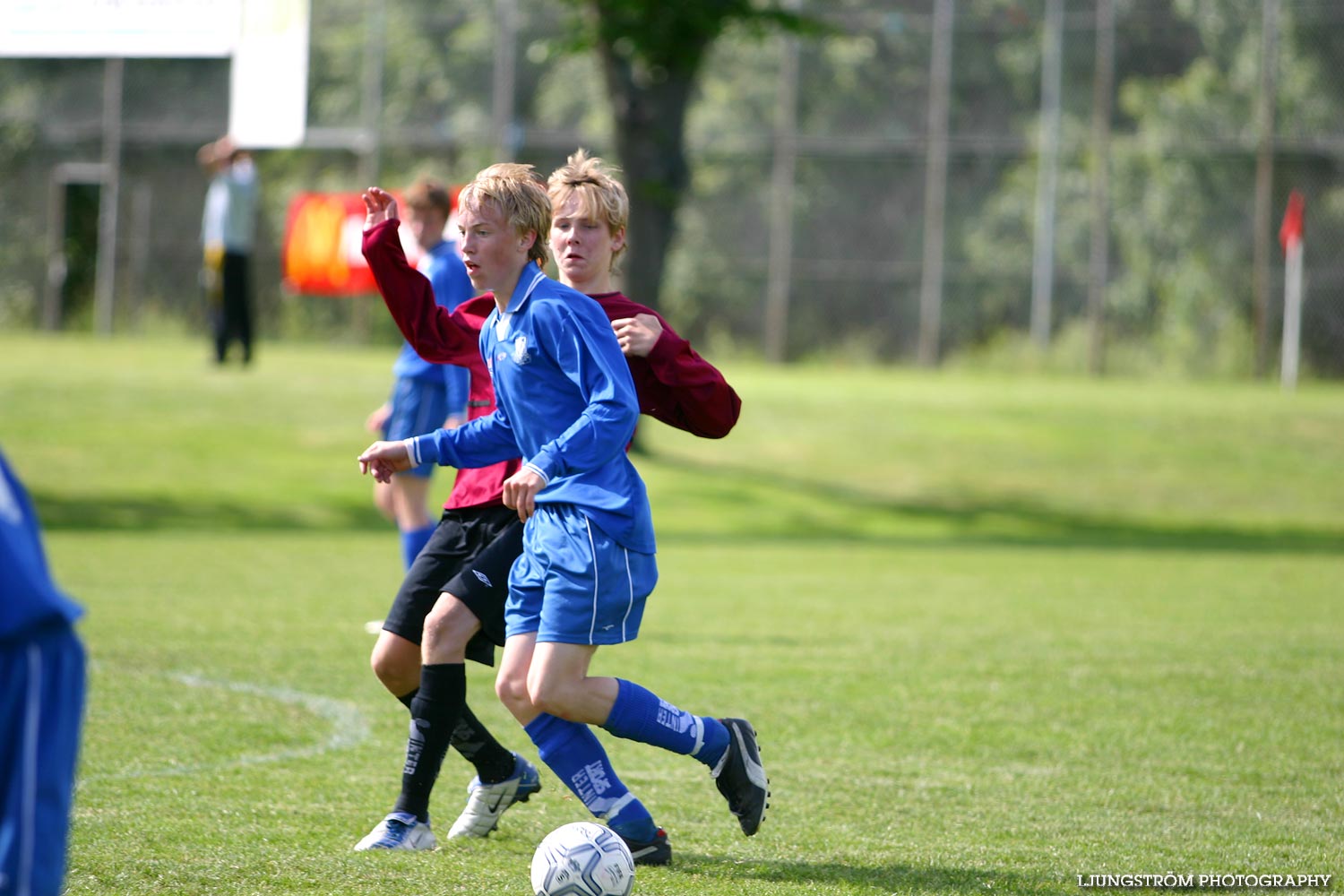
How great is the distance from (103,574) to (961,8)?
17391 mm

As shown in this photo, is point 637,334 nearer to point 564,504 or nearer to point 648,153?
point 564,504

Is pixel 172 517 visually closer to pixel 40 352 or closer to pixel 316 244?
pixel 40 352

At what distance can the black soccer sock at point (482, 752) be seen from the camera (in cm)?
439

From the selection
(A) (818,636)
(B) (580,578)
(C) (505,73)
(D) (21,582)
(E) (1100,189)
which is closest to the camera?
(D) (21,582)

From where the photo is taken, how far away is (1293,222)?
2161 centimetres

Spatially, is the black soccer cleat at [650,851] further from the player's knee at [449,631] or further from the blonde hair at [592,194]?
the blonde hair at [592,194]

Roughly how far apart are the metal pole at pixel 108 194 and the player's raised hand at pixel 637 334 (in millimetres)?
23027

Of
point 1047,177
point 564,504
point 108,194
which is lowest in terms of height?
point 564,504

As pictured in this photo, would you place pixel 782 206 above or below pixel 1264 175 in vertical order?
below

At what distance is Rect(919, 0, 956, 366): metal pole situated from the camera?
2356 centimetres

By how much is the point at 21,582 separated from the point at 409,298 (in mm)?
2293

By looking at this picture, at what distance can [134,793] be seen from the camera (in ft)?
15.0

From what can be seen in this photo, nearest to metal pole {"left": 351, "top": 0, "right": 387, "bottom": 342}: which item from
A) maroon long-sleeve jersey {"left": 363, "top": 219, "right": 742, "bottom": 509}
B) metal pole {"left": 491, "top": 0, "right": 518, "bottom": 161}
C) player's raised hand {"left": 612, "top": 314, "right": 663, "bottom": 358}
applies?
metal pole {"left": 491, "top": 0, "right": 518, "bottom": 161}

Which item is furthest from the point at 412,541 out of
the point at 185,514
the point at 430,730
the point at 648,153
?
the point at 648,153
